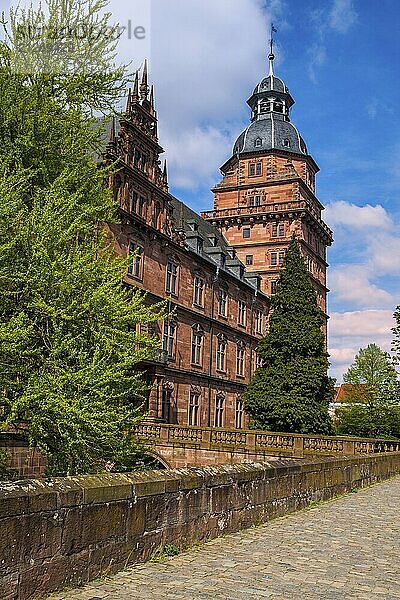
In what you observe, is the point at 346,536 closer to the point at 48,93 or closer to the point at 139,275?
the point at 48,93

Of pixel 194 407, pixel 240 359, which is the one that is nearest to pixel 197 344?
pixel 194 407

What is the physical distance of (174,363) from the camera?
131 ft

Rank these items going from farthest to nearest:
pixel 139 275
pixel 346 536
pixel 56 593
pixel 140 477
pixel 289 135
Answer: pixel 289 135 < pixel 139 275 < pixel 346 536 < pixel 140 477 < pixel 56 593

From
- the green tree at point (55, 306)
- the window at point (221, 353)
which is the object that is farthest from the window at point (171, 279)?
the green tree at point (55, 306)

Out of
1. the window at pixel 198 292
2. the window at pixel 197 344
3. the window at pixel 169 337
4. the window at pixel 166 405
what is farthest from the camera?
the window at pixel 198 292

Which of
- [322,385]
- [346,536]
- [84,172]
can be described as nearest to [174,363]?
[322,385]

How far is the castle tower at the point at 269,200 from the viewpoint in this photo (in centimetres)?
5878

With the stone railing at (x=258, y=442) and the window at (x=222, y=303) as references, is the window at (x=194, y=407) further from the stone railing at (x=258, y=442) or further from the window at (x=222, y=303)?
the stone railing at (x=258, y=442)

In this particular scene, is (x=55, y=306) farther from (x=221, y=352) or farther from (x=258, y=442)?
(x=221, y=352)

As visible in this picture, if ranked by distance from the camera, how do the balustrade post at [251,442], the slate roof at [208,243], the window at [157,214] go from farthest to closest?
the slate roof at [208,243] → the window at [157,214] → the balustrade post at [251,442]

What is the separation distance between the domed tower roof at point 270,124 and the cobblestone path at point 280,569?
2158 inches

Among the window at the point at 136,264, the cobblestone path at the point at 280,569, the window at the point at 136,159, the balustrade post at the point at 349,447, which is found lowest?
the cobblestone path at the point at 280,569

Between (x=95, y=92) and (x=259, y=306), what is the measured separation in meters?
35.2

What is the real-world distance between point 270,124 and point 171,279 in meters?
29.1
